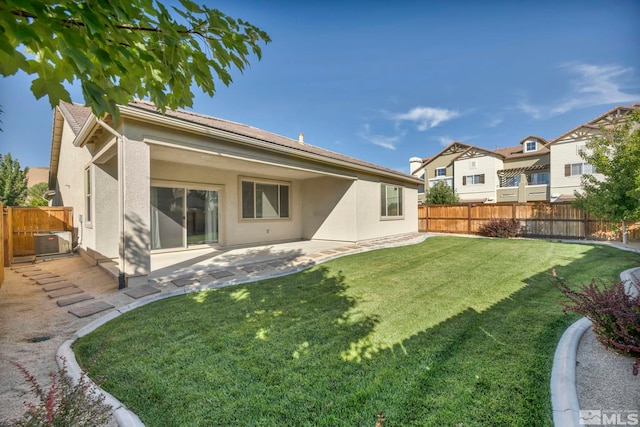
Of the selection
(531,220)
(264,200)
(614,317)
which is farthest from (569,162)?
(614,317)

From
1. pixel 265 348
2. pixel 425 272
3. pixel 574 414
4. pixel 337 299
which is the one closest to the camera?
pixel 574 414

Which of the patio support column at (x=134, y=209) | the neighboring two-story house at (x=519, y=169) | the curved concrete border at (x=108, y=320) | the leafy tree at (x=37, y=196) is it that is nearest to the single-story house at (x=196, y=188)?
the patio support column at (x=134, y=209)

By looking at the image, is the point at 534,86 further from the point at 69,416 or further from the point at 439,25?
the point at 69,416

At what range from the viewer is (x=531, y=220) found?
14.0m

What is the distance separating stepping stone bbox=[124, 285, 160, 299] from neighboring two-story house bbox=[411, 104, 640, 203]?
30.4m

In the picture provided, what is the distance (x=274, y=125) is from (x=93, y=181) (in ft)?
28.3

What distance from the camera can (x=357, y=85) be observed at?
1293 cm

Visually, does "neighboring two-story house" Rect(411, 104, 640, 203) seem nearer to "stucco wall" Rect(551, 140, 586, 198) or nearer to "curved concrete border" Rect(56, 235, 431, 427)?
"stucco wall" Rect(551, 140, 586, 198)

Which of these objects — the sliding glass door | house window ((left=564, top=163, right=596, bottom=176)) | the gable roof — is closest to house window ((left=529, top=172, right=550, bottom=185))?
house window ((left=564, top=163, right=596, bottom=176))

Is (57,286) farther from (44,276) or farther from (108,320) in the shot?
(108,320)

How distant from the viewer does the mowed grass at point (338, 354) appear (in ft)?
6.88

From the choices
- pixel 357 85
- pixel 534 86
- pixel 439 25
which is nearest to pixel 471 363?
pixel 439 25

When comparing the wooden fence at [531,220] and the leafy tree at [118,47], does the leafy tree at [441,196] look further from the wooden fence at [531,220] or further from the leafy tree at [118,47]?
the leafy tree at [118,47]

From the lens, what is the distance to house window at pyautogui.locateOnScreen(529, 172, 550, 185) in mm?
26172
